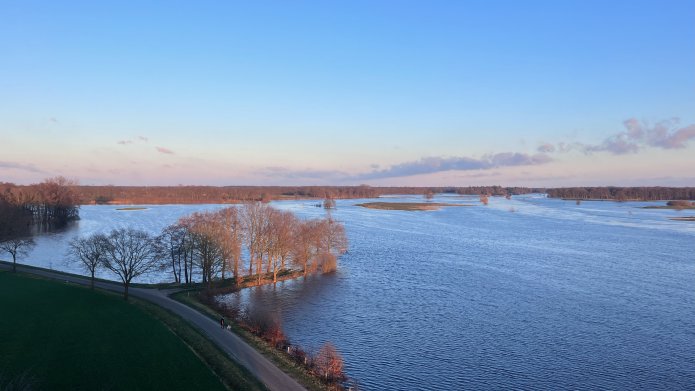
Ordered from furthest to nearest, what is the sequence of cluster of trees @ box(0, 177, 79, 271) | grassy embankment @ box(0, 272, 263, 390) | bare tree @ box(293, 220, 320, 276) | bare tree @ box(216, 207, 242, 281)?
1. cluster of trees @ box(0, 177, 79, 271)
2. bare tree @ box(293, 220, 320, 276)
3. bare tree @ box(216, 207, 242, 281)
4. grassy embankment @ box(0, 272, 263, 390)

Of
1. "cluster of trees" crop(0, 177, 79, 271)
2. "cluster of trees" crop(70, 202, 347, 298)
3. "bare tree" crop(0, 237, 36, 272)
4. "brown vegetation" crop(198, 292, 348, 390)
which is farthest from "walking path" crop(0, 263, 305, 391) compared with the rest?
"cluster of trees" crop(0, 177, 79, 271)

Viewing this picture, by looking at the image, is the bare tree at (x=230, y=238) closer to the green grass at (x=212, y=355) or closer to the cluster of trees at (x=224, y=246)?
the cluster of trees at (x=224, y=246)

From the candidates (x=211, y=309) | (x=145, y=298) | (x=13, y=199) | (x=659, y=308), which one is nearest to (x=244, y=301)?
(x=211, y=309)

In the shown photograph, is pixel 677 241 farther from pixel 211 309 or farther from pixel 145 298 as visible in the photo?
pixel 145 298

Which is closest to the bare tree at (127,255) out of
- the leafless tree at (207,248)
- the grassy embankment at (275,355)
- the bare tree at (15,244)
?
the leafless tree at (207,248)

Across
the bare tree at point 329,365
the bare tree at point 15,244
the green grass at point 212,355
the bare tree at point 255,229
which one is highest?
the bare tree at point 255,229

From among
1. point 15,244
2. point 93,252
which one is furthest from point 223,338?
point 15,244

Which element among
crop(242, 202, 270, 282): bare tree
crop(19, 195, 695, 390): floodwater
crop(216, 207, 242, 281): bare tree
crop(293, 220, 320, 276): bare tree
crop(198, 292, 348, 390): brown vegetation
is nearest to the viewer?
crop(198, 292, 348, 390): brown vegetation

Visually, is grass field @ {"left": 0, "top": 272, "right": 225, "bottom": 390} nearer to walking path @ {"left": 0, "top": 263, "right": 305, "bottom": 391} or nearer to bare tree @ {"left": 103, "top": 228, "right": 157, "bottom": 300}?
walking path @ {"left": 0, "top": 263, "right": 305, "bottom": 391}
